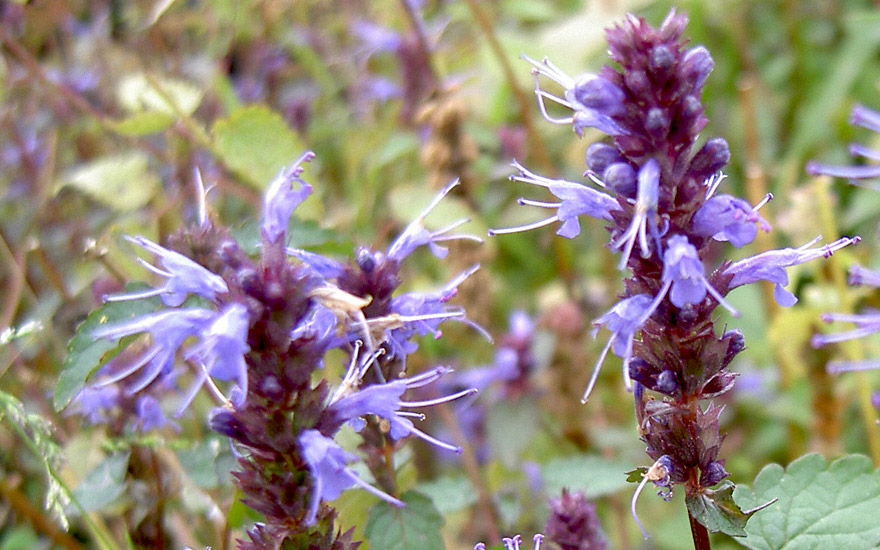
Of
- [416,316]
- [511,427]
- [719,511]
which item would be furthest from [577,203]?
[511,427]

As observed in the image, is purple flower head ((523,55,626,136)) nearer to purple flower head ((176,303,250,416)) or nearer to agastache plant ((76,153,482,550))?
agastache plant ((76,153,482,550))

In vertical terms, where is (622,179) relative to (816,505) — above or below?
above

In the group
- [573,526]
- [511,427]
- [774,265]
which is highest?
[774,265]

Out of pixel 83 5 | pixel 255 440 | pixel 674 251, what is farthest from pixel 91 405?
pixel 83 5

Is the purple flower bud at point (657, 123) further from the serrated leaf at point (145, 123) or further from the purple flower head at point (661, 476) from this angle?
the serrated leaf at point (145, 123)

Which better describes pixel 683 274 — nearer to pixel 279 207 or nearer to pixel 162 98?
pixel 279 207

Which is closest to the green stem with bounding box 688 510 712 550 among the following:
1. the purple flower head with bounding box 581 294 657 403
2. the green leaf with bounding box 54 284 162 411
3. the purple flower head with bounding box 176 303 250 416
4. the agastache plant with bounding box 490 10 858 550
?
the agastache plant with bounding box 490 10 858 550
